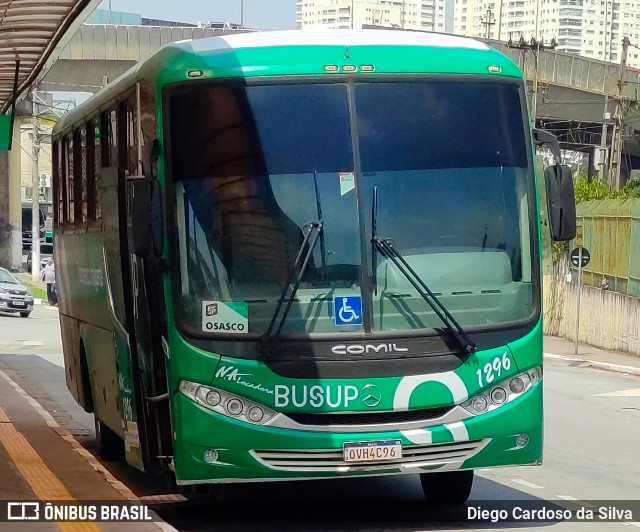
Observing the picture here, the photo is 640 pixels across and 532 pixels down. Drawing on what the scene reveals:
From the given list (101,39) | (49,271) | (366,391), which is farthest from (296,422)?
(101,39)

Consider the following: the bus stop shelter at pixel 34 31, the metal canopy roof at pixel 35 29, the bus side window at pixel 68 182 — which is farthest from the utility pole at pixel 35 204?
the bus side window at pixel 68 182

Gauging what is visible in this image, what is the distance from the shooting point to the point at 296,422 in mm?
7766

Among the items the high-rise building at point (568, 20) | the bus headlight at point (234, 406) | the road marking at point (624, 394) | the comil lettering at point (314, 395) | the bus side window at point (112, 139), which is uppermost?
the high-rise building at point (568, 20)

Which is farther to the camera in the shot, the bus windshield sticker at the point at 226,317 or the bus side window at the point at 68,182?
the bus side window at the point at 68,182

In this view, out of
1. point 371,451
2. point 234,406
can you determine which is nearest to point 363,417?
point 371,451

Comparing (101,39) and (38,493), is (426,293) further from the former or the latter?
(101,39)

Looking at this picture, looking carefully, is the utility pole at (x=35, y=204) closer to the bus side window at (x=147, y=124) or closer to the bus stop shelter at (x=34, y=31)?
the bus stop shelter at (x=34, y=31)

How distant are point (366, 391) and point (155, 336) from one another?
149 centimetres

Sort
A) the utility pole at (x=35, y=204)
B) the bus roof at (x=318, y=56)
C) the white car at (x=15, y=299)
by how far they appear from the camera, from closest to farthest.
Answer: the bus roof at (x=318, y=56)
the white car at (x=15, y=299)
the utility pole at (x=35, y=204)

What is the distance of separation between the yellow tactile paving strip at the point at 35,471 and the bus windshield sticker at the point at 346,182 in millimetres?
2463

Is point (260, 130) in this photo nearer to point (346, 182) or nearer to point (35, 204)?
point (346, 182)

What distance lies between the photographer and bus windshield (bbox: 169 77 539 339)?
7891 millimetres

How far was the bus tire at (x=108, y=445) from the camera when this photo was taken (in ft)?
38.1

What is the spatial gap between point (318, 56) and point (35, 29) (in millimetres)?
6276
